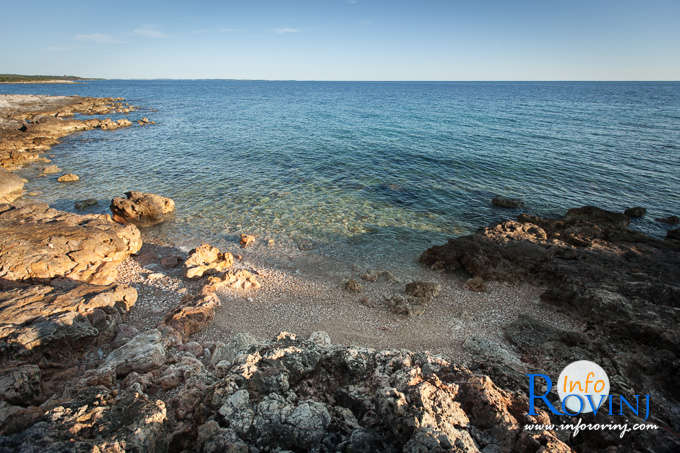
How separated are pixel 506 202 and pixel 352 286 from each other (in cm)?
1486

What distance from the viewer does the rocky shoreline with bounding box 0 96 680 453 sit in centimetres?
500

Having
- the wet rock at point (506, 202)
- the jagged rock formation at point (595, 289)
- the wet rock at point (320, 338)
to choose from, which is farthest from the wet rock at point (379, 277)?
the wet rock at point (506, 202)

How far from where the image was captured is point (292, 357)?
6652mm

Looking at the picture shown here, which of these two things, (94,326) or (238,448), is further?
(94,326)

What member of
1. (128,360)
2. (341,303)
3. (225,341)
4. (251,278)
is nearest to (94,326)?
(128,360)

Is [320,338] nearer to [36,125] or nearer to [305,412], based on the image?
[305,412]

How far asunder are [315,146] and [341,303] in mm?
28989

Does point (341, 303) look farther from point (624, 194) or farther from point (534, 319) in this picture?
point (624, 194)

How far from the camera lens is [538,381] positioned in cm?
640

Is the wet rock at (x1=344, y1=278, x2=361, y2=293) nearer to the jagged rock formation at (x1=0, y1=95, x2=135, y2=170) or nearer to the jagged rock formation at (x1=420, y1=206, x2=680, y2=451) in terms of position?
the jagged rock formation at (x1=420, y1=206, x2=680, y2=451)

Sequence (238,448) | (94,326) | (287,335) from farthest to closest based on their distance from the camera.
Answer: (94,326) → (287,335) → (238,448)

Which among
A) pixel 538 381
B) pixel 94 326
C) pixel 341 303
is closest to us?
pixel 538 381

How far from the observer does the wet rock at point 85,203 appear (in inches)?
809

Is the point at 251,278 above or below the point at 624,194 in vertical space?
below
